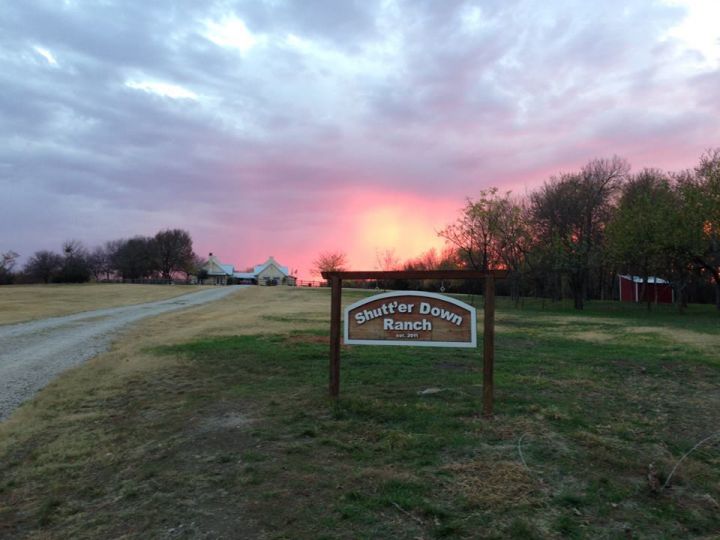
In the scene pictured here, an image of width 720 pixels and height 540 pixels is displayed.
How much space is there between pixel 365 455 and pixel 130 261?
293ft

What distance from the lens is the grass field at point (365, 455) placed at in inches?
124

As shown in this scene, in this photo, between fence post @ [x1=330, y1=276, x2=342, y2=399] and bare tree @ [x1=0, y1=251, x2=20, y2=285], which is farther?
bare tree @ [x1=0, y1=251, x2=20, y2=285]

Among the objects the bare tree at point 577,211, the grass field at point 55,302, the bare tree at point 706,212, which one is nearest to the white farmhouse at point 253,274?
the grass field at point 55,302

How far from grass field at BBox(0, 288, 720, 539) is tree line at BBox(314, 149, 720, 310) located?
65.5ft

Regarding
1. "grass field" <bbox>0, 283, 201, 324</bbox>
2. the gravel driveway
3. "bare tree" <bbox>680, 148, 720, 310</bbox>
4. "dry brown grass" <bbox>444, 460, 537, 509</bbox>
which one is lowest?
the gravel driveway

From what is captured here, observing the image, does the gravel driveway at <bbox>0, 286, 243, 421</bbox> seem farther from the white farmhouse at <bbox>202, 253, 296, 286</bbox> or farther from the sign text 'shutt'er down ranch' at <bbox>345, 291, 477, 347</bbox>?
the white farmhouse at <bbox>202, 253, 296, 286</bbox>

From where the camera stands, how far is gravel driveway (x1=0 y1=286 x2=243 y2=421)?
7.49 metres

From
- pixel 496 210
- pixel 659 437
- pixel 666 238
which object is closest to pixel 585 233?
pixel 496 210

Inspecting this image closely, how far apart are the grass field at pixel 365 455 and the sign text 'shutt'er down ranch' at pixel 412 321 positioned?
29.3 inches

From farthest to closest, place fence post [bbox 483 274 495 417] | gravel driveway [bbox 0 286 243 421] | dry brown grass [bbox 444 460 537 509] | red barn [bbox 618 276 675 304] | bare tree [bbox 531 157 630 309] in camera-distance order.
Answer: red barn [bbox 618 276 675 304]
bare tree [bbox 531 157 630 309]
gravel driveway [bbox 0 286 243 421]
fence post [bbox 483 274 495 417]
dry brown grass [bbox 444 460 537 509]

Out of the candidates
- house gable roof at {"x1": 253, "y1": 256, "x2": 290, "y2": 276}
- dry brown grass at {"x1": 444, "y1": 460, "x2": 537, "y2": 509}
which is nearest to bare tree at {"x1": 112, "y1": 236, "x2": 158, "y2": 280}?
house gable roof at {"x1": 253, "y1": 256, "x2": 290, "y2": 276}

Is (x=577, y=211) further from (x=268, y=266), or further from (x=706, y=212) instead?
(x=268, y=266)

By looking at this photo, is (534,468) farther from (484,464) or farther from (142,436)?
(142,436)

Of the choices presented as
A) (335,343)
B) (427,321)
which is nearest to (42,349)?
(335,343)
